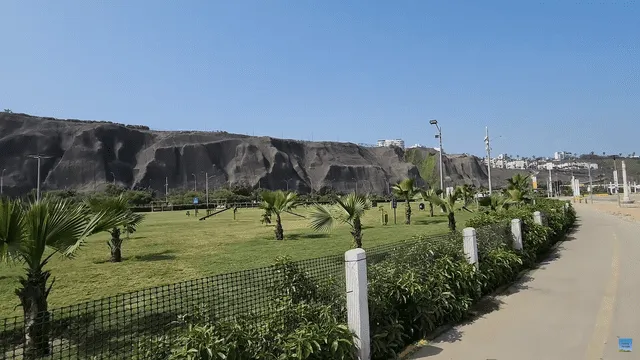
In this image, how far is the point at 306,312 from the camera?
177 inches

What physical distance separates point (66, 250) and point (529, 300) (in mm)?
7492

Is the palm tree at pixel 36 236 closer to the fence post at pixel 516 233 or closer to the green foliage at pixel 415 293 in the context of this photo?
the green foliage at pixel 415 293

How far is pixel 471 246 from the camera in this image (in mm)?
7766

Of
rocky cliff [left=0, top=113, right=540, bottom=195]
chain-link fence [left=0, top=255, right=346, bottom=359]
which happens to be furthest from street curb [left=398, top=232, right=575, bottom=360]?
rocky cliff [left=0, top=113, right=540, bottom=195]

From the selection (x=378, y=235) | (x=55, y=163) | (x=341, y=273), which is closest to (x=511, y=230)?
(x=341, y=273)

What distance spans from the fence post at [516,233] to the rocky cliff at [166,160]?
81.3m

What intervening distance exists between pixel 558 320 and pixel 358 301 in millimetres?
3668

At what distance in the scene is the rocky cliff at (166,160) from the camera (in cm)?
10744

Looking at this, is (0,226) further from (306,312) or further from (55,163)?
(55,163)

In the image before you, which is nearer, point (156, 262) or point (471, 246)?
point (471, 246)

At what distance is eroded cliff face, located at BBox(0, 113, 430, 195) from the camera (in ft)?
352

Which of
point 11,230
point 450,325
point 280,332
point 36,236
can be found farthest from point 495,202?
point 11,230

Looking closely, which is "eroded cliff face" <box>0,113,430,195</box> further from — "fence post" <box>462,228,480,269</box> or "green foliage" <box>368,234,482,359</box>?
"green foliage" <box>368,234,482,359</box>

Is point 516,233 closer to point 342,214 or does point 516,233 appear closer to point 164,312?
point 342,214
